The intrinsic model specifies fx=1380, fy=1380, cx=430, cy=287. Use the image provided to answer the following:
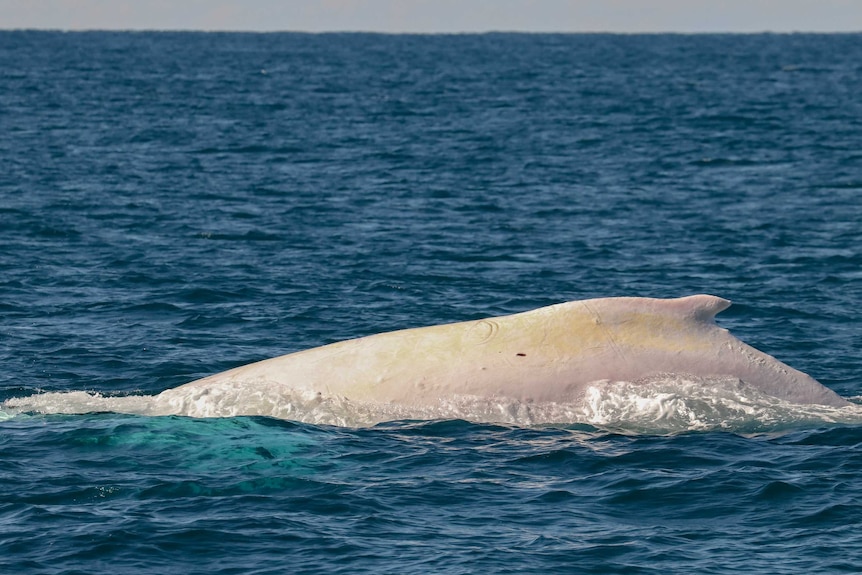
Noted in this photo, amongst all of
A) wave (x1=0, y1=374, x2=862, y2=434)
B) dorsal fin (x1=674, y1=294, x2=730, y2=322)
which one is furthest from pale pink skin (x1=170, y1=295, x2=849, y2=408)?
wave (x1=0, y1=374, x2=862, y2=434)

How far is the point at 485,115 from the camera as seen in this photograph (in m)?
76.6

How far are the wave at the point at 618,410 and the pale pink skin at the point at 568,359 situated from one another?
0.12 m

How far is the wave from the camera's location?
19.0m

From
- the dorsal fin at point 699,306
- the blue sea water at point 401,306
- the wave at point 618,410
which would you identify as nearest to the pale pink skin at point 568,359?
the dorsal fin at point 699,306

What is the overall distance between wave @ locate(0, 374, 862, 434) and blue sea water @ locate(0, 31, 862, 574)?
97 mm

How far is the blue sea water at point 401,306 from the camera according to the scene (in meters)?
15.6

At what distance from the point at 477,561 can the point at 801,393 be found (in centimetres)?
680

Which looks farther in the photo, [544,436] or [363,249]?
[363,249]

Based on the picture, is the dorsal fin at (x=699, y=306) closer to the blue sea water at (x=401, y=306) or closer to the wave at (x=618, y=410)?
the wave at (x=618, y=410)

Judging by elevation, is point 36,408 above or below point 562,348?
below

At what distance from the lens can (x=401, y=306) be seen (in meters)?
28.8

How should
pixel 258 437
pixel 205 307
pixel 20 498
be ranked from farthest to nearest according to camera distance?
1. pixel 205 307
2. pixel 258 437
3. pixel 20 498

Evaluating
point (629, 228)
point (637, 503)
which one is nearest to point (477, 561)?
point (637, 503)

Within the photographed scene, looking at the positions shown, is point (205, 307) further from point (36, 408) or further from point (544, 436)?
point (544, 436)
